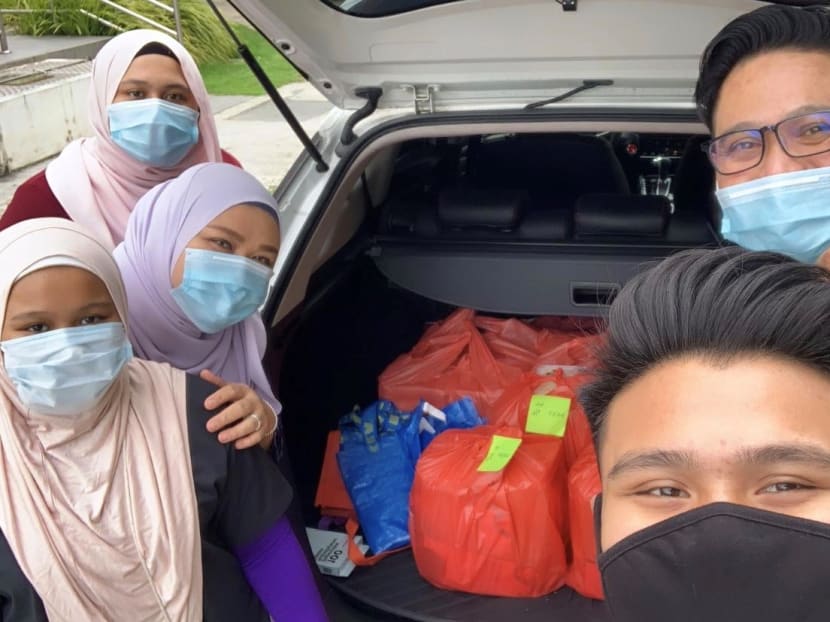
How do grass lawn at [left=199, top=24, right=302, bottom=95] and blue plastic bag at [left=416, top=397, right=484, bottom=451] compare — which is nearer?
blue plastic bag at [left=416, top=397, right=484, bottom=451]

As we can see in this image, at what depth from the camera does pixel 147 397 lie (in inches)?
58.5

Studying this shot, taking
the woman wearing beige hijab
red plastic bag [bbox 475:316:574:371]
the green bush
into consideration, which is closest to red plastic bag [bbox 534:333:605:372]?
red plastic bag [bbox 475:316:574:371]

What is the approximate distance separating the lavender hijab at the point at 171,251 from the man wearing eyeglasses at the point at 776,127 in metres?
0.94

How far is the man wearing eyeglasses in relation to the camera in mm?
1416

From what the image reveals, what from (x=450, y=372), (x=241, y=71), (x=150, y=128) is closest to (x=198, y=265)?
(x=150, y=128)

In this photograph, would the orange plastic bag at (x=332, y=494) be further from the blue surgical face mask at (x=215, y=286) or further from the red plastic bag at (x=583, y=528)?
the blue surgical face mask at (x=215, y=286)

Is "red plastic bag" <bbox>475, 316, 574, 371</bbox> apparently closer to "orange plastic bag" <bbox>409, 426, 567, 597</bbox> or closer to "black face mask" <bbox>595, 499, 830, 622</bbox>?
"orange plastic bag" <bbox>409, 426, 567, 597</bbox>

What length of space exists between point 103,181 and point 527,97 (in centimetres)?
116

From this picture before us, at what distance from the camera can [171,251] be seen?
1669 mm

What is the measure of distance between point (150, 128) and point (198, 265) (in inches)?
20.8

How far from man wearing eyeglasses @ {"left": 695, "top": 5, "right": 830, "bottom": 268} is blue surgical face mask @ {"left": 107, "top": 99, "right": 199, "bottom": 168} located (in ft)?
4.05

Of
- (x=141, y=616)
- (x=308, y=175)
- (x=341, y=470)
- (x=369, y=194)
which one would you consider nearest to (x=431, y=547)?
(x=341, y=470)

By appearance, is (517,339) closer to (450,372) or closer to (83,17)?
(450,372)

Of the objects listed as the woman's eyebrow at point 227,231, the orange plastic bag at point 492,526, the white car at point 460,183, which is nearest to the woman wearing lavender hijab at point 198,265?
the woman's eyebrow at point 227,231
